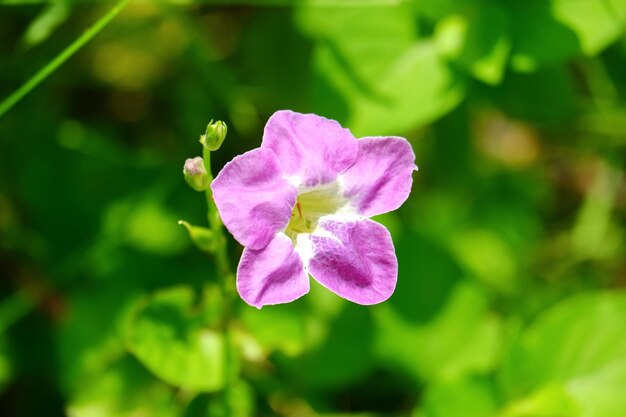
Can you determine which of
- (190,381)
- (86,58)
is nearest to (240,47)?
(86,58)

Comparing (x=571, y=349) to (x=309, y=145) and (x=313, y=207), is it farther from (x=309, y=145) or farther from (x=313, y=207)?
(x=309, y=145)

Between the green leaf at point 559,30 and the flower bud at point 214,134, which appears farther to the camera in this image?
the green leaf at point 559,30

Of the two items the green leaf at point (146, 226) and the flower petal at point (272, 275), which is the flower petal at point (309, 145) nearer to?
the flower petal at point (272, 275)

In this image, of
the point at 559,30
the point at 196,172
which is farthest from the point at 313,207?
the point at 559,30

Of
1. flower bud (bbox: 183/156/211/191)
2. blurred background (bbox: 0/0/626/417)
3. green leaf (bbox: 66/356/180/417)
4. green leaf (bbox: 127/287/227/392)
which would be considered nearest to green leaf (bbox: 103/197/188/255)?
blurred background (bbox: 0/0/626/417)

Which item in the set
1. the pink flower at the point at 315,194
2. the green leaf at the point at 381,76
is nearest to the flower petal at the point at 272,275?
the pink flower at the point at 315,194
